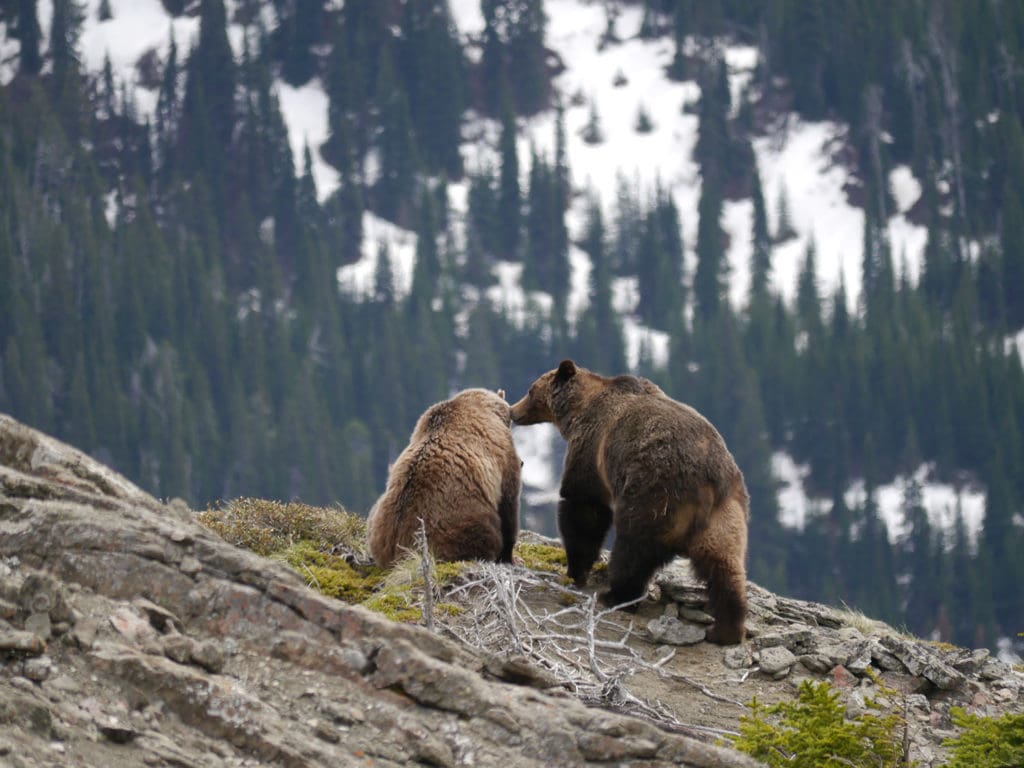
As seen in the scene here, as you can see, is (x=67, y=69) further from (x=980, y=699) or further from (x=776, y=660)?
(x=980, y=699)

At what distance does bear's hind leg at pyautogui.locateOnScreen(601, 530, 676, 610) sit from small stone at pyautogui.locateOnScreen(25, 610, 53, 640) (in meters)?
6.11

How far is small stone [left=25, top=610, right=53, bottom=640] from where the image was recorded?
7.27 metres

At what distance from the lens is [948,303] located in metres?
157

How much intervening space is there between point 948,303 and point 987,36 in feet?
130

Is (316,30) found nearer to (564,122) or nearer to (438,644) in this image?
(564,122)

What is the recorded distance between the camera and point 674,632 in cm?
1255

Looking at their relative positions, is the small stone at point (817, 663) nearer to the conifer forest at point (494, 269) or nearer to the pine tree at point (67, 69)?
the conifer forest at point (494, 269)

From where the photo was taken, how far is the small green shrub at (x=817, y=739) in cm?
916

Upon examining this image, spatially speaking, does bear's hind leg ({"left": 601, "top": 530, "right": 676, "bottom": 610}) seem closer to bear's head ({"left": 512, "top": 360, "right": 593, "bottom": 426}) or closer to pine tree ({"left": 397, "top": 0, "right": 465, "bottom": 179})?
bear's head ({"left": 512, "top": 360, "right": 593, "bottom": 426})

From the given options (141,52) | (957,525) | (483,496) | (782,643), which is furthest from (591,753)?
(141,52)

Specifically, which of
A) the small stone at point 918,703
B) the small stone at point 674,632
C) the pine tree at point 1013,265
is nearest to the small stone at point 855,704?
the small stone at point 918,703

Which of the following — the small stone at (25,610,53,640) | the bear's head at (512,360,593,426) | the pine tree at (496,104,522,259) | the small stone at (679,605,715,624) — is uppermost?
the pine tree at (496,104,522,259)

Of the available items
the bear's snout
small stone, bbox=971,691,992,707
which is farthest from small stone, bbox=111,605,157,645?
the bear's snout

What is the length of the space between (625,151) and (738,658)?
165265mm
